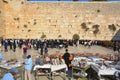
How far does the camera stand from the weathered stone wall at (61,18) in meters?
36.7

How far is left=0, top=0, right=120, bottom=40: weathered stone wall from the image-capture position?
120ft

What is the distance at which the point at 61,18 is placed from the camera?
37.2m

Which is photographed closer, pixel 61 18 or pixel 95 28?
pixel 95 28

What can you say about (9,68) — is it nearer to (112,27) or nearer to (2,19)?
(2,19)

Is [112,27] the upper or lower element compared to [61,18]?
lower

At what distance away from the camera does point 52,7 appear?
1462 inches

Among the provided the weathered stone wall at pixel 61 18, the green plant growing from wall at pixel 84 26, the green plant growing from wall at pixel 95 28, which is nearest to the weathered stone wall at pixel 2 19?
the weathered stone wall at pixel 61 18

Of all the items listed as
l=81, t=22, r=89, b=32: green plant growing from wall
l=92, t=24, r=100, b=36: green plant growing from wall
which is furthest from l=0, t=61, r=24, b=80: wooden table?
l=92, t=24, r=100, b=36: green plant growing from wall

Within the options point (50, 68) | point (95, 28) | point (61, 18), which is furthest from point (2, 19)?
point (50, 68)

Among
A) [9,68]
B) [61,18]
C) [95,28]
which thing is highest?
[9,68]

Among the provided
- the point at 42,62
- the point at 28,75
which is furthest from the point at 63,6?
the point at 28,75

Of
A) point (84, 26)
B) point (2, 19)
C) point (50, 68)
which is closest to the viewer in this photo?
point (50, 68)

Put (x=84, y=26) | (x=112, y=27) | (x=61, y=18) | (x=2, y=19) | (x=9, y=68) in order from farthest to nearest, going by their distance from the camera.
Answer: (x=61, y=18)
(x=84, y=26)
(x=112, y=27)
(x=2, y=19)
(x=9, y=68)

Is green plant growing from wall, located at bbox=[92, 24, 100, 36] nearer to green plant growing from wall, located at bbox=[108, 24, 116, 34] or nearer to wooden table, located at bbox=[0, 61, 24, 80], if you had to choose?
green plant growing from wall, located at bbox=[108, 24, 116, 34]
